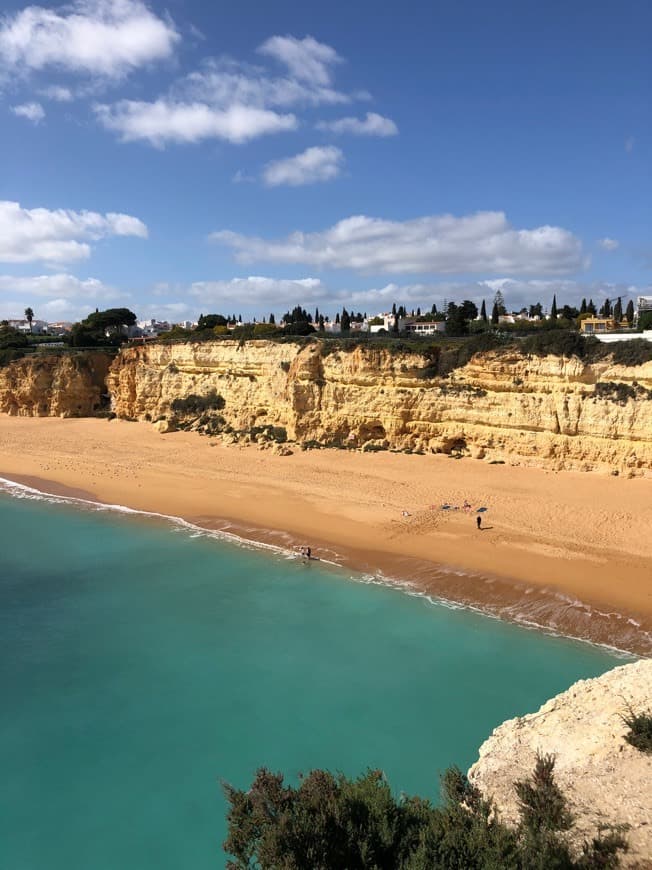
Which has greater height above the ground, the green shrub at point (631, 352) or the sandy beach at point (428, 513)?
the green shrub at point (631, 352)

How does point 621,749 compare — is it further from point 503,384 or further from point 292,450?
point 292,450

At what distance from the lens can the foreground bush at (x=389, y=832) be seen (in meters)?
5.12

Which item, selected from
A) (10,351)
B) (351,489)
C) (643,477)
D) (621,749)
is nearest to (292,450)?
(351,489)

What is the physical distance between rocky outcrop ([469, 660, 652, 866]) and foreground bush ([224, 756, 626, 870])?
332 mm

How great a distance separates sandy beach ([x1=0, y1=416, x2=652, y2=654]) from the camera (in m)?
14.9

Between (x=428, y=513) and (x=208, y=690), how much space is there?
1104 cm

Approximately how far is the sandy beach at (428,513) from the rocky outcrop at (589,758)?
14.6 feet

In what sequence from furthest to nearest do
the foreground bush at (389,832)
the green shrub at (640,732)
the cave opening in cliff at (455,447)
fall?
the cave opening in cliff at (455,447)
the green shrub at (640,732)
the foreground bush at (389,832)

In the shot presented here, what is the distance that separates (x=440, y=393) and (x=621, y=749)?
2003 centimetres

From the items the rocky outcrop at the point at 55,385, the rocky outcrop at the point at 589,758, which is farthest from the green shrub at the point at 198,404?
the rocky outcrop at the point at 589,758

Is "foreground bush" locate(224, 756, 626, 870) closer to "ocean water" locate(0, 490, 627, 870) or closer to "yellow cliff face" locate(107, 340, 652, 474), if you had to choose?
"ocean water" locate(0, 490, 627, 870)

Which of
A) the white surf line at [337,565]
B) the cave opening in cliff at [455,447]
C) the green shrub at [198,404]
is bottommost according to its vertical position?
the white surf line at [337,565]

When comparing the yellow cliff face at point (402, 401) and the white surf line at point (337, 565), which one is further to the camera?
the yellow cliff face at point (402, 401)

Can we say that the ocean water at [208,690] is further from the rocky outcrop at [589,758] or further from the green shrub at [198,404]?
the green shrub at [198,404]
